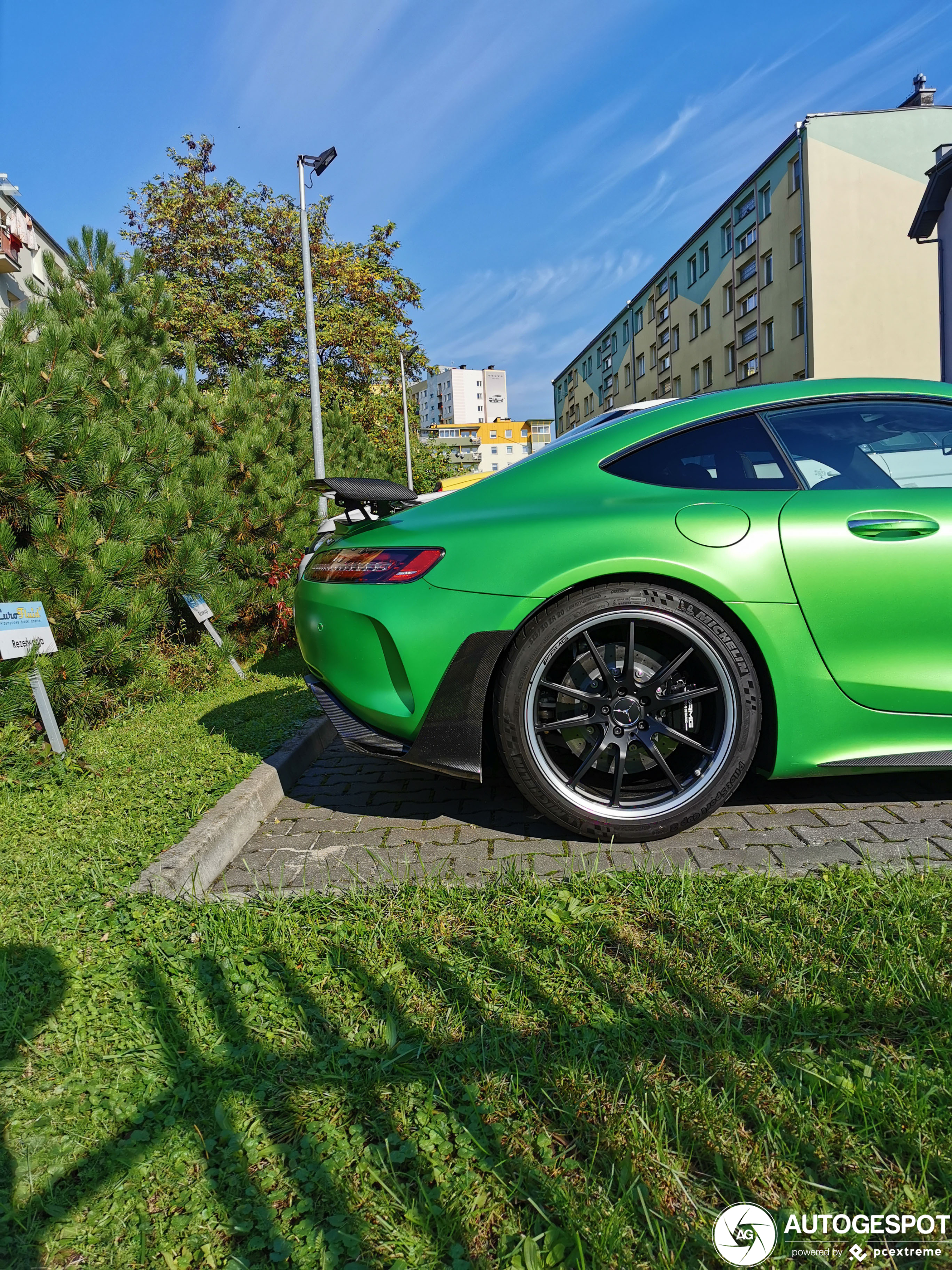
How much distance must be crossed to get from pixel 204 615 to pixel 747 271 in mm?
34500

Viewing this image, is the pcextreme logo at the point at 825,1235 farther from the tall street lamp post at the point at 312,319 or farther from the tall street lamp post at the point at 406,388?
the tall street lamp post at the point at 406,388

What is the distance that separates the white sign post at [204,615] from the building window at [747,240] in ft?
110

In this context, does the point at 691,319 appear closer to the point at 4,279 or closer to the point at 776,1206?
the point at 4,279

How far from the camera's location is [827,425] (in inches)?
119

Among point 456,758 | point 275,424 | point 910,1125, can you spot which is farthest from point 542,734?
point 275,424

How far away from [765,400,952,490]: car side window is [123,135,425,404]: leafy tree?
68.3 feet

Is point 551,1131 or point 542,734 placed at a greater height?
point 542,734

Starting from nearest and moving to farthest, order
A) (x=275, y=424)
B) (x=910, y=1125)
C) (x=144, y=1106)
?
(x=910, y=1125), (x=144, y=1106), (x=275, y=424)

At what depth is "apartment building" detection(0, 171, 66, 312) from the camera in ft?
66.8

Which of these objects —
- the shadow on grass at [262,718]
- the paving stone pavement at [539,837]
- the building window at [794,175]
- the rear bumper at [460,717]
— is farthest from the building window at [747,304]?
the rear bumper at [460,717]

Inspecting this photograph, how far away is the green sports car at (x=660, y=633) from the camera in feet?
8.88

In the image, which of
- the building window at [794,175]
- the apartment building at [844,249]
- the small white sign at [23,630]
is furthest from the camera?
the building window at [794,175]

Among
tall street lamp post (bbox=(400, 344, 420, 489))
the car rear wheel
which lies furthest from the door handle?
tall street lamp post (bbox=(400, 344, 420, 489))

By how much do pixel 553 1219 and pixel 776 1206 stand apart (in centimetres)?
36
